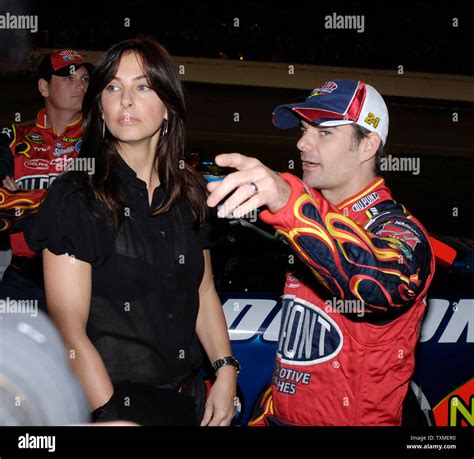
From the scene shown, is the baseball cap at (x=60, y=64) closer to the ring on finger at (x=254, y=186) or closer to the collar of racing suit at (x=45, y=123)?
the collar of racing suit at (x=45, y=123)

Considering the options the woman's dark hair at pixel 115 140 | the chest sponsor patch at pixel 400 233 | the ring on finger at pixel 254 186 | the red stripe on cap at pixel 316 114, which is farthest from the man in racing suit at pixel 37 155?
the ring on finger at pixel 254 186

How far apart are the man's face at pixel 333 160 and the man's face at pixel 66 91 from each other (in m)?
2.26

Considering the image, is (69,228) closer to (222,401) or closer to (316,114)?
(222,401)

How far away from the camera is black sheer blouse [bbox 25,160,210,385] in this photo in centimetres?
228

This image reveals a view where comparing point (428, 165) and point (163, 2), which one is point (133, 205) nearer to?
point (428, 165)

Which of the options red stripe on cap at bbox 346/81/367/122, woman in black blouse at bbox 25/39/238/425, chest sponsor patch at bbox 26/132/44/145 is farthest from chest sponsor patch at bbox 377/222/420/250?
chest sponsor patch at bbox 26/132/44/145

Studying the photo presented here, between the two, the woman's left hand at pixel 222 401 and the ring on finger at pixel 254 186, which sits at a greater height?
the ring on finger at pixel 254 186

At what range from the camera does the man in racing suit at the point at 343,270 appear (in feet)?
5.93

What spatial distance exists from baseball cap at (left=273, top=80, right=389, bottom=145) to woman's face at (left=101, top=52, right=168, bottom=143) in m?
0.49

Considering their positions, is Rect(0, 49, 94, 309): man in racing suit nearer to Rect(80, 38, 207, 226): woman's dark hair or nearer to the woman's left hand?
Rect(80, 38, 207, 226): woman's dark hair

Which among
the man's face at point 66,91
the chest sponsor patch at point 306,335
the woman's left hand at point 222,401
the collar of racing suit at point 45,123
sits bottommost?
the woman's left hand at point 222,401

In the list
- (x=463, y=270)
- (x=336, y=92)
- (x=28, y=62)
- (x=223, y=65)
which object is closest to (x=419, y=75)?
(x=223, y=65)

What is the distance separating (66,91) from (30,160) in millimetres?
501

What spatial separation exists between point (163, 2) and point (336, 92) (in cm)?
2344
